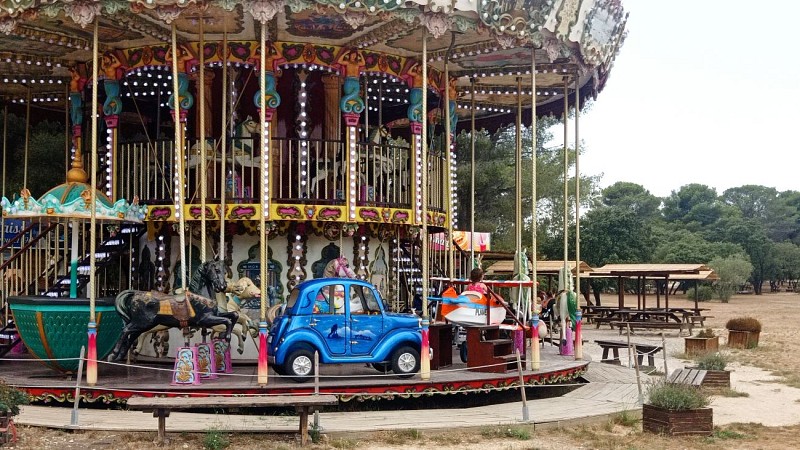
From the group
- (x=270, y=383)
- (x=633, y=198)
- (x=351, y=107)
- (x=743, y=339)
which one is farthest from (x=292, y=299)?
(x=633, y=198)

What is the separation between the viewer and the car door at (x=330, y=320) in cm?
1587

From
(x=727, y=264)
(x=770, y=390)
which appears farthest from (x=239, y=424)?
(x=727, y=264)

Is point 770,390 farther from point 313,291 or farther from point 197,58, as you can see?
point 197,58

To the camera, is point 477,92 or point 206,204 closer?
point 206,204

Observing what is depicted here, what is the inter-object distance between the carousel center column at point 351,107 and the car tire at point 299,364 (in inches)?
145

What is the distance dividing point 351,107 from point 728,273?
63.4 meters

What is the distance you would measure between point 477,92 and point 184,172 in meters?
8.74

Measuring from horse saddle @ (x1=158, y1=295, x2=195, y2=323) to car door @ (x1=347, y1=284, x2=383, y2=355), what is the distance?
2724mm

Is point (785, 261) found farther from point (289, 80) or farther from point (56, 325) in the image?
point (56, 325)

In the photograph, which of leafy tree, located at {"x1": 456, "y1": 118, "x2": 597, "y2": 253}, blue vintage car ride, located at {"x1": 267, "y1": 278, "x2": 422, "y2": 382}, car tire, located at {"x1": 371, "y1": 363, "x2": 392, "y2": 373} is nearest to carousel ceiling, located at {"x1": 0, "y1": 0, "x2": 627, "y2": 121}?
blue vintage car ride, located at {"x1": 267, "y1": 278, "x2": 422, "y2": 382}

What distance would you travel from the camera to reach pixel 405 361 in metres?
16.2

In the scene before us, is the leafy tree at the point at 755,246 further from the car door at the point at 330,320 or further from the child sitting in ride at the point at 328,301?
the car door at the point at 330,320

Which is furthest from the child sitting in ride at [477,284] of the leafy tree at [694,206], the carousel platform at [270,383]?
the leafy tree at [694,206]

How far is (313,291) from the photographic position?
629 inches
